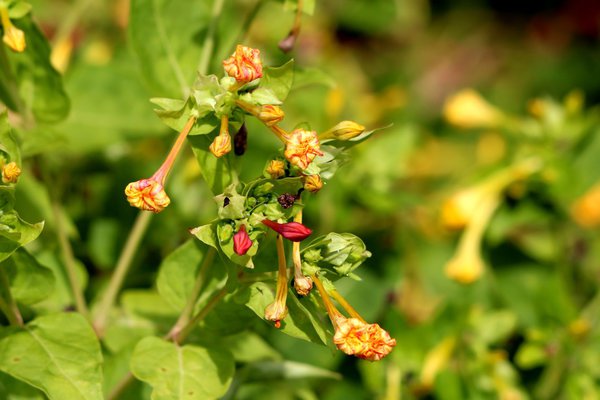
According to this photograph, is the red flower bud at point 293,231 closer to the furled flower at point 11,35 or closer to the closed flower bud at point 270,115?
the closed flower bud at point 270,115

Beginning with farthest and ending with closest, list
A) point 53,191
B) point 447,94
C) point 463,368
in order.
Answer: point 447,94, point 463,368, point 53,191

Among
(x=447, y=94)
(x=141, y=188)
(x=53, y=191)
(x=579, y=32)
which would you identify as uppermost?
(x=141, y=188)

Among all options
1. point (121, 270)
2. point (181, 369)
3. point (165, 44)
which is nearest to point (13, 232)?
point (181, 369)

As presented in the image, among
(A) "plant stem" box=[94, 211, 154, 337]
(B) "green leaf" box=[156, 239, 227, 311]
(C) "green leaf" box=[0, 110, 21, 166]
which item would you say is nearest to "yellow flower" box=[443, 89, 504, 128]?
(A) "plant stem" box=[94, 211, 154, 337]

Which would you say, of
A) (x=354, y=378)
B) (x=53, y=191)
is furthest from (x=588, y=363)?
(x=53, y=191)

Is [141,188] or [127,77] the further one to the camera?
[127,77]

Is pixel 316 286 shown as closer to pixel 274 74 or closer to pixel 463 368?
pixel 274 74

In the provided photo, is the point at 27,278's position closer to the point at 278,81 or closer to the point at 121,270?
the point at 121,270
